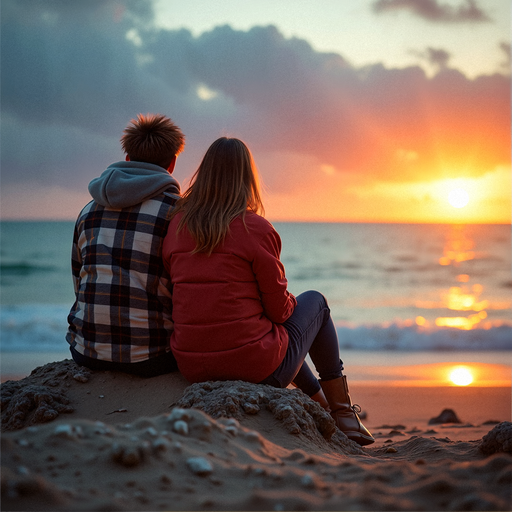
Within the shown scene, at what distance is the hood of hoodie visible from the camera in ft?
9.93

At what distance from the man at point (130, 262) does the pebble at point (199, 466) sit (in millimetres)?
1245

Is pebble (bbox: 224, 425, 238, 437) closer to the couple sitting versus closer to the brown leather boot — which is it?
the couple sitting

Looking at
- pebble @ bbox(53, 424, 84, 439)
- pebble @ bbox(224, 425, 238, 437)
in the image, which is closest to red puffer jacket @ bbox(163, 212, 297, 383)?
pebble @ bbox(224, 425, 238, 437)

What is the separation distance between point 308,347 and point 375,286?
17.5 metres

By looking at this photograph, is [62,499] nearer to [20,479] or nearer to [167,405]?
[20,479]

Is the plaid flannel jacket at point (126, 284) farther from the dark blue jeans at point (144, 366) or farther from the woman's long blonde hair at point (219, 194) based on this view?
the woman's long blonde hair at point (219, 194)

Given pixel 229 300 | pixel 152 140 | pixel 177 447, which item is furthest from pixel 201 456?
pixel 152 140

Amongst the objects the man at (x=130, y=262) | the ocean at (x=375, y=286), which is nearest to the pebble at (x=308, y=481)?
the man at (x=130, y=262)

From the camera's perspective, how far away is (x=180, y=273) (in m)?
2.93

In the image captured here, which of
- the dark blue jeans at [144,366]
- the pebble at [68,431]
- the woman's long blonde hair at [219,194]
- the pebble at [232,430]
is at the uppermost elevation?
the woman's long blonde hair at [219,194]

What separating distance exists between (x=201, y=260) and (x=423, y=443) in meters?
1.91

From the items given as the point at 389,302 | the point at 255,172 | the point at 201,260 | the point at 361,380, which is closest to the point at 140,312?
the point at 201,260

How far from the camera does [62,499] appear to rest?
1.61 metres

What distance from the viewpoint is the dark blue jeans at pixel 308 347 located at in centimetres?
318
